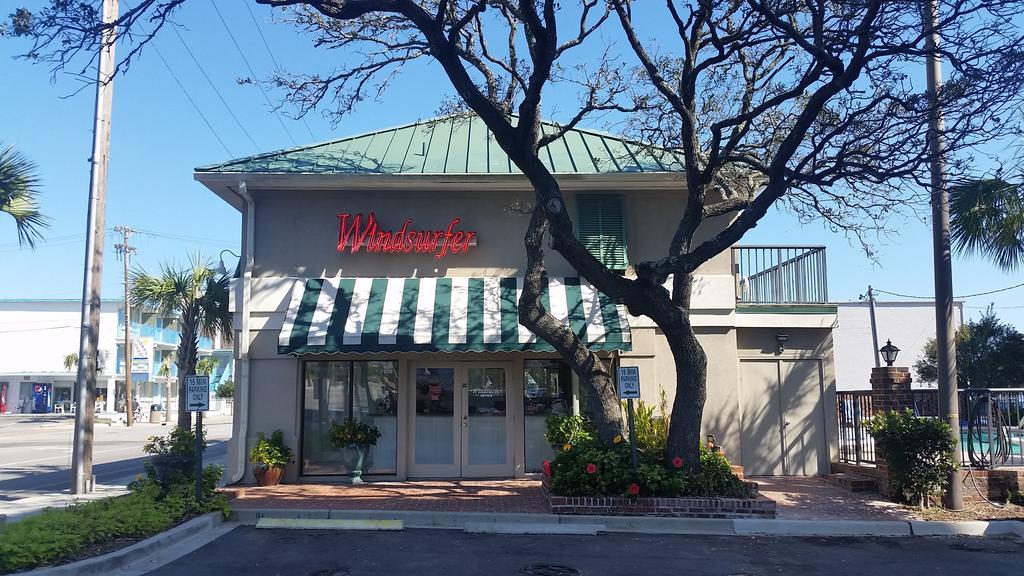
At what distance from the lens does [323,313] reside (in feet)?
44.2

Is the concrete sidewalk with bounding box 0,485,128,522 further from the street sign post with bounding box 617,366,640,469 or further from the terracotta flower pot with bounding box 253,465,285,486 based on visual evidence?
the street sign post with bounding box 617,366,640,469

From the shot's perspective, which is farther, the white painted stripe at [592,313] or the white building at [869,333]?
the white building at [869,333]

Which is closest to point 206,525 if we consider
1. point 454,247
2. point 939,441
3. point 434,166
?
point 454,247

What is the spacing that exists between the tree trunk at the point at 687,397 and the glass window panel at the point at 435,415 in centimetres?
465

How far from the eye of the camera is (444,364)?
48.1 ft

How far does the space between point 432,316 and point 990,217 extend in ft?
30.0

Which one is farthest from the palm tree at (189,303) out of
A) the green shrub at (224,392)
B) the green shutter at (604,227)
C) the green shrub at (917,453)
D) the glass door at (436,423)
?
the green shrub at (224,392)

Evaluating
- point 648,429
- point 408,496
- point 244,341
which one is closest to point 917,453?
point 648,429

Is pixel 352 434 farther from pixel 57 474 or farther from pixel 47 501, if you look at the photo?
pixel 57 474

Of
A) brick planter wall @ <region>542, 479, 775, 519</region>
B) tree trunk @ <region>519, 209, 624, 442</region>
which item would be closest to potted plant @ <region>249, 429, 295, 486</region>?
tree trunk @ <region>519, 209, 624, 442</region>

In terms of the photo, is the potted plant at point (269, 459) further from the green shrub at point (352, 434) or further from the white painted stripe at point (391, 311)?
the white painted stripe at point (391, 311)

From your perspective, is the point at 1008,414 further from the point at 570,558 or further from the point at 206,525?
the point at 206,525

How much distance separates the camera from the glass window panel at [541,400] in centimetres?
1456

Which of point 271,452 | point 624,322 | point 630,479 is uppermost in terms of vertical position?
point 624,322
